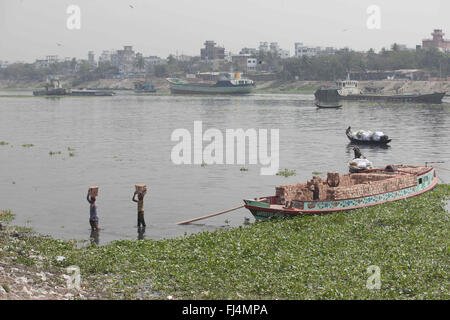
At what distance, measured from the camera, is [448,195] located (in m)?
32.1

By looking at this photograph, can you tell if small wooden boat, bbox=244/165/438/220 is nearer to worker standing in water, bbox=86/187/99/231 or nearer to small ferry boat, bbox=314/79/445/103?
worker standing in water, bbox=86/187/99/231

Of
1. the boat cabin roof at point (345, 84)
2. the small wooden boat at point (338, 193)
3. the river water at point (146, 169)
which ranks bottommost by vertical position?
the river water at point (146, 169)

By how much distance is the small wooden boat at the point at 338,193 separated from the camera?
26156 mm

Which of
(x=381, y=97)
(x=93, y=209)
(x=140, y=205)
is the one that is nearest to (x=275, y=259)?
(x=140, y=205)

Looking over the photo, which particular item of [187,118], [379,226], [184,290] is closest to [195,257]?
[184,290]

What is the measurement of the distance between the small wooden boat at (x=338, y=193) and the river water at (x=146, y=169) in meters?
2.18

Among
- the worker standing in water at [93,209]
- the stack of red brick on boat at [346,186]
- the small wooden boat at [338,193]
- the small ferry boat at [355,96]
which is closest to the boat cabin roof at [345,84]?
the small ferry boat at [355,96]

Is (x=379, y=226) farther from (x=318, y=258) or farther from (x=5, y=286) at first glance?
(x=5, y=286)

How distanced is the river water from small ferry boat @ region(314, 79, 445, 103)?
52.8 meters

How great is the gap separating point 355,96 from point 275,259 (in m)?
144

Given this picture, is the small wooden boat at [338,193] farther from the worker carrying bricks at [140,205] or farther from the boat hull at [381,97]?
the boat hull at [381,97]

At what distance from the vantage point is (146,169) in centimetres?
4441
